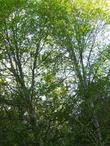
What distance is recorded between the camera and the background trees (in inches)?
926

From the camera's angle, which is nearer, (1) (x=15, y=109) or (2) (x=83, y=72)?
(1) (x=15, y=109)

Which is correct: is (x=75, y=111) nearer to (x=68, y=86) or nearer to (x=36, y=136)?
(x=68, y=86)

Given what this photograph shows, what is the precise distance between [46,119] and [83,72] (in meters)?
4.54

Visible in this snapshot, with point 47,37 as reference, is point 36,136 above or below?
below

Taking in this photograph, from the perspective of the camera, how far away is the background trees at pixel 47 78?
23531 mm

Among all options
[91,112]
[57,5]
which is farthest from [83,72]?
[57,5]

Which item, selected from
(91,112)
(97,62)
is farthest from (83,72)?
(91,112)

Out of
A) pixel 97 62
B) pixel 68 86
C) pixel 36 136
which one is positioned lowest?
pixel 36 136

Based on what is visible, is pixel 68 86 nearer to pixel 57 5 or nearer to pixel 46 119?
pixel 46 119

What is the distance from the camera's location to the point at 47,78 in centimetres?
2453

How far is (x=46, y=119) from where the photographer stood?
2389 cm

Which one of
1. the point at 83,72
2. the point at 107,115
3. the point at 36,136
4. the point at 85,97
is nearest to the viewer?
the point at 36,136

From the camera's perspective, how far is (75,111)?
24.8 metres

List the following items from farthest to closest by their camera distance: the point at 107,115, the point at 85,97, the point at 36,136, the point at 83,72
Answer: the point at 107,115, the point at 83,72, the point at 85,97, the point at 36,136
